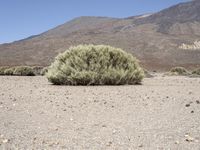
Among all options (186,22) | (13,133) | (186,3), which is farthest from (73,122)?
(186,3)

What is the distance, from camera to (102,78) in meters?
17.8

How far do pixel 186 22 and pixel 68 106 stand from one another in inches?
5427

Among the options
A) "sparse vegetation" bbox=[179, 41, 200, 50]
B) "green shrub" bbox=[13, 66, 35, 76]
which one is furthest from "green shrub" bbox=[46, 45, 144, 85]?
"sparse vegetation" bbox=[179, 41, 200, 50]

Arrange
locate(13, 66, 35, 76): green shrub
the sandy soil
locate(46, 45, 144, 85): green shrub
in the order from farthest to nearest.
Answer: locate(13, 66, 35, 76): green shrub
locate(46, 45, 144, 85): green shrub
the sandy soil

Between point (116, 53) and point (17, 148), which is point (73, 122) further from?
point (116, 53)

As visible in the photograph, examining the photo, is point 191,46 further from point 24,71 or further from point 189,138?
point 189,138

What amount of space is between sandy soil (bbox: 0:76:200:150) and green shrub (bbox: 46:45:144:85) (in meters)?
5.68

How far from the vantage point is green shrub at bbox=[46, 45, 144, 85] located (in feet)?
58.1

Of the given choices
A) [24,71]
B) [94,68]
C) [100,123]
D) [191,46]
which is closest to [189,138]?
[100,123]

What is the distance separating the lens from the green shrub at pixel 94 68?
17.7 metres

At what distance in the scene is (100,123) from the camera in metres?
7.86

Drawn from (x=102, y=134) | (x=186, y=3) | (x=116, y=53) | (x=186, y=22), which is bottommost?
(x=102, y=134)

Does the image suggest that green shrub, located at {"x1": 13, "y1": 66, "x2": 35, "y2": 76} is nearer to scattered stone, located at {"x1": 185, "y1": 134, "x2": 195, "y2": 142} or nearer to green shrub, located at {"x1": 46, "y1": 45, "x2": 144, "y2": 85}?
green shrub, located at {"x1": 46, "y1": 45, "x2": 144, "y2": 85}

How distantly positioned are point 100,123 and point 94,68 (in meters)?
10.2
